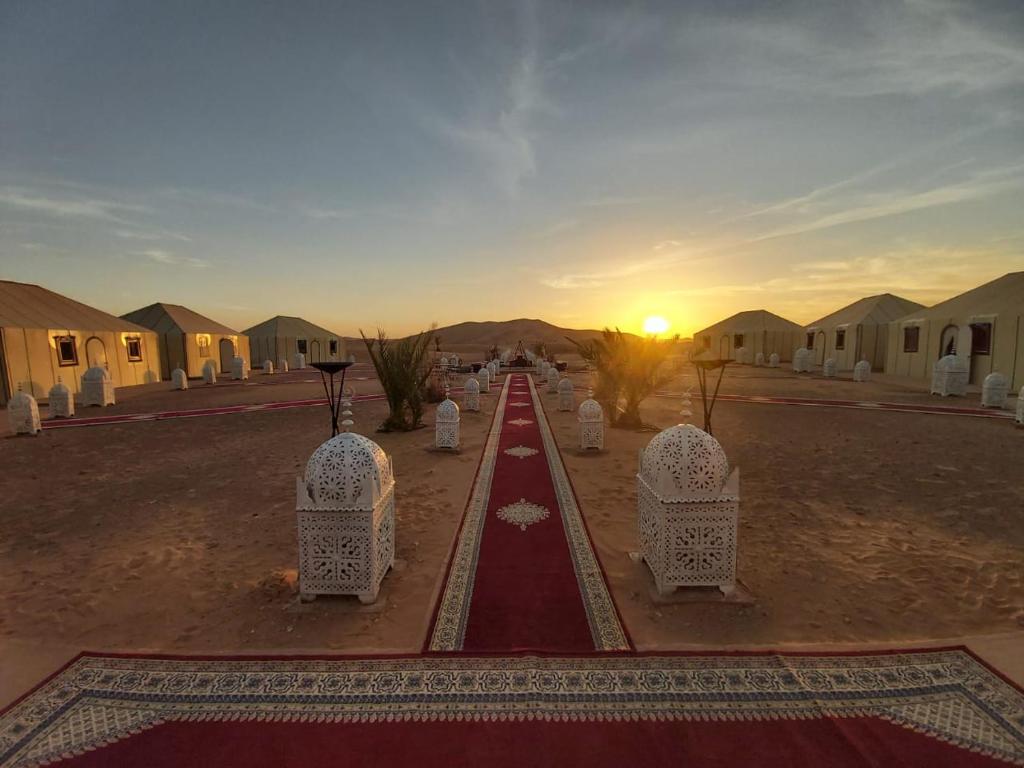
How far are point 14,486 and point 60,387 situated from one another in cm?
927

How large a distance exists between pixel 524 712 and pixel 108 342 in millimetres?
27432

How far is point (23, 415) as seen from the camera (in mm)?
12008

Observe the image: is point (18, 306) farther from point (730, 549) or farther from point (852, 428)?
point (852, 428)

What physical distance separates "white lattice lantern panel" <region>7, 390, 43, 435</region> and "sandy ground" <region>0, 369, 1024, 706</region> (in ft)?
3.71

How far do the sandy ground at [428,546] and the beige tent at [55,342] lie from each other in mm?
9261

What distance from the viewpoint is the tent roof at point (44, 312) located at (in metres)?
18.0

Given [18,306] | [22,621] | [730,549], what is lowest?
[22,621]

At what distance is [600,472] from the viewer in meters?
8.36

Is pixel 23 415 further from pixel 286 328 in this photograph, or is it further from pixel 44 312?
pixel 286 328

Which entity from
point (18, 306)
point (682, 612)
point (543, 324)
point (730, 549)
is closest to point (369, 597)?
point (682, 612)

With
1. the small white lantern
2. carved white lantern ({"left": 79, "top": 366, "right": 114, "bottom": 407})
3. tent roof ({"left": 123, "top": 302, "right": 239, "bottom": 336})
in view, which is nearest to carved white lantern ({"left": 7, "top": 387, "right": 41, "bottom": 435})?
carved white lantern ({"left": 79, "top": 366, "right": 114, "bottom": 407})

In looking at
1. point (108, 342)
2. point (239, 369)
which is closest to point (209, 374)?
point (239, 369)

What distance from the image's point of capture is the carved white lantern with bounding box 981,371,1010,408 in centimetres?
1491

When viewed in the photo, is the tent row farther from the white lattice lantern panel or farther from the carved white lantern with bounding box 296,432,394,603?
the carved white lantern with bounding box 296,432,394,603
